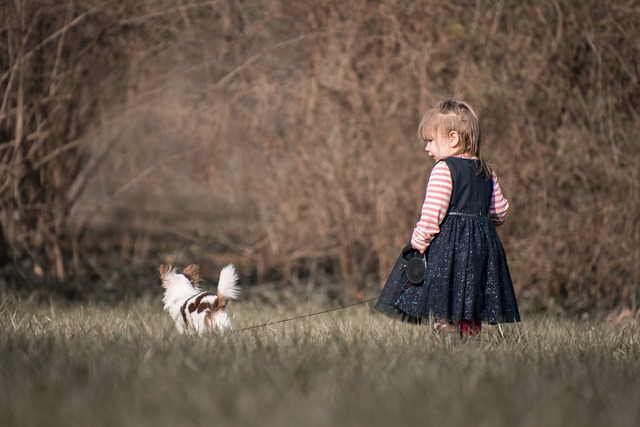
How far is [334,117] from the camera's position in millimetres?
6801

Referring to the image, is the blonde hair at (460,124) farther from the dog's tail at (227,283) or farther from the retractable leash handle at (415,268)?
the dog's tail at (227,283)

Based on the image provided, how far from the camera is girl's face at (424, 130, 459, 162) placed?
4297 mm

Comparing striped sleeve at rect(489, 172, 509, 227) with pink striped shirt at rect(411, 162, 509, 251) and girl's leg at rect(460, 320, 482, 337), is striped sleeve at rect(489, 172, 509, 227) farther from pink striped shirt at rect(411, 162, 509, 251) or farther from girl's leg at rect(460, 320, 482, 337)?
girl's leg at rect(460, 320, 482, 337)

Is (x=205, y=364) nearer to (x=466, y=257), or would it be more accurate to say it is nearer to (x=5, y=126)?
(x=466, y=257)

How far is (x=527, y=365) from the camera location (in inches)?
134

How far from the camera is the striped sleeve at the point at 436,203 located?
4.16 meters

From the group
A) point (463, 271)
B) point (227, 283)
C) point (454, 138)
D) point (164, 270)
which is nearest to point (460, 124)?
point (454, 138)

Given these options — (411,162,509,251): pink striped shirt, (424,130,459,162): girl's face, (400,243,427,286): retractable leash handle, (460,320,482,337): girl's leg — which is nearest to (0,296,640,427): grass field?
(460,320,482,337): girl's leg

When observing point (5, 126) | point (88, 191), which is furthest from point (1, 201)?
point (88, 191)

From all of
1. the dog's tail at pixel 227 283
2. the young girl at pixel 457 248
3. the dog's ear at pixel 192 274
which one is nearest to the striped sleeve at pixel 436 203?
the young girl at pixel 457 248

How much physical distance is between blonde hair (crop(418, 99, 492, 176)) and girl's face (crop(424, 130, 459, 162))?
0.04 feet

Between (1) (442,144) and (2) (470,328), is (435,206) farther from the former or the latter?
(2) (470,328)

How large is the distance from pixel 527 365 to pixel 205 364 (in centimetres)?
118

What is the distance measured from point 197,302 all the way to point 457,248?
120 centimetres
